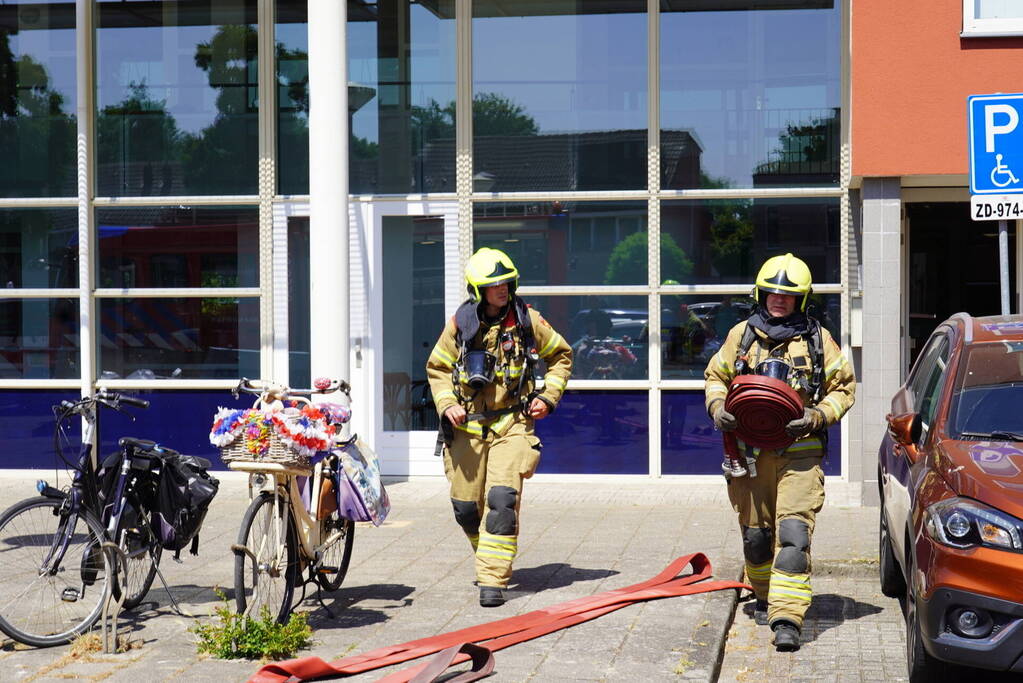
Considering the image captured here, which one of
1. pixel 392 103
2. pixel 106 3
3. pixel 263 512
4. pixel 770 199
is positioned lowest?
pixel 263 512

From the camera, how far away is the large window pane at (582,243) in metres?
12.5

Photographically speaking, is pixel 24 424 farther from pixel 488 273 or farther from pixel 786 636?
pixel 786 636

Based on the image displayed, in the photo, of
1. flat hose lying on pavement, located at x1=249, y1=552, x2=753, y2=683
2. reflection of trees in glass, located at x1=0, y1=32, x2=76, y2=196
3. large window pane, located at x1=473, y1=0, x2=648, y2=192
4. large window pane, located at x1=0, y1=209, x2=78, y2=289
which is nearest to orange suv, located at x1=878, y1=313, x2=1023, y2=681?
flat hose lying on pavement, located at x1=249, y1=552, x2=753, y2=683

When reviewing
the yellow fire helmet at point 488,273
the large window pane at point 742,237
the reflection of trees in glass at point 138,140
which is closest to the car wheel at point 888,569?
the yellow fire helmet at point 488,273

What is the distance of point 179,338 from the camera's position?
13109 millimetres

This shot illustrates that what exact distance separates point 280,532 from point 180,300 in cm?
681

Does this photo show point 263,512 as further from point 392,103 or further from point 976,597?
point 392,103

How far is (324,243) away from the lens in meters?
11.2

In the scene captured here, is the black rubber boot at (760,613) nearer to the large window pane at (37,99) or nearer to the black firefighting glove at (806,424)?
the black firefighting glove at (806,424)

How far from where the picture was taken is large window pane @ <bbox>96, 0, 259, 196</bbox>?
42.9 feet

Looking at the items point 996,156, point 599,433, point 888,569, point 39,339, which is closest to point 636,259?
point 599,433

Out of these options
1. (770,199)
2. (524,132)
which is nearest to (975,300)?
(770,199)

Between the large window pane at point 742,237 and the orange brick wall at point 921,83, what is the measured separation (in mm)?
1615

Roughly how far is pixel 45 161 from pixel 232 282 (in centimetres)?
219
